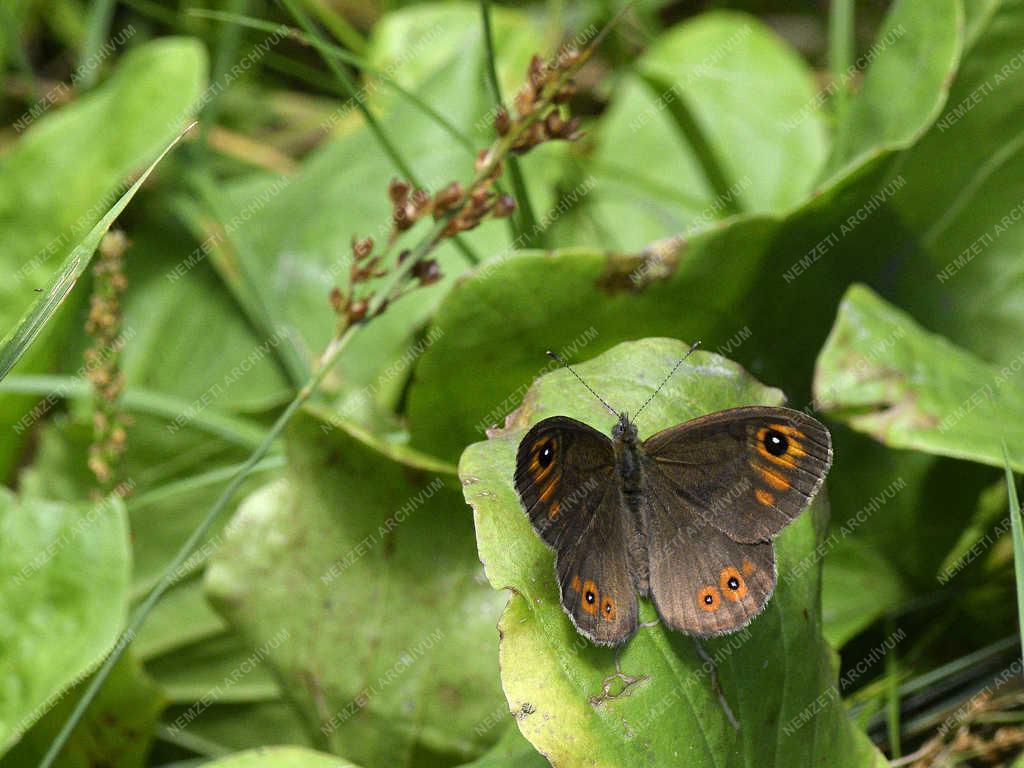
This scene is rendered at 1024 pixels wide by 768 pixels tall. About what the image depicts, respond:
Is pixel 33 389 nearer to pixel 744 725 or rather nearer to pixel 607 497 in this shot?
pixel 607 497

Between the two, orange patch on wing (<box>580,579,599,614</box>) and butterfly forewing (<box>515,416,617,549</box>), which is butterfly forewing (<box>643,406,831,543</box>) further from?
orange patch on wing (<box>580,579,599,614</box>)

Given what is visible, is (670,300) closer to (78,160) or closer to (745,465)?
(745,465)

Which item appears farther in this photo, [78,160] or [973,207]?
[78,160]

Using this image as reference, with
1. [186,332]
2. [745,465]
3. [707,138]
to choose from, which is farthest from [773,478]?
[186,332]

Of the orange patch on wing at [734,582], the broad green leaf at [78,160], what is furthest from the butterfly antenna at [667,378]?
the broad green leaf at [78,160]

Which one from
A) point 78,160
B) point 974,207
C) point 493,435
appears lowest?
point 974,207

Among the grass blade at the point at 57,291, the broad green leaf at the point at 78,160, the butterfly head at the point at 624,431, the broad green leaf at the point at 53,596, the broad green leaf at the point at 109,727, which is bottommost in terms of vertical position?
A: the broad green leaf at the point at 109,727

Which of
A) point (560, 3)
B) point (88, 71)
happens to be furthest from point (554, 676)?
point (560, 3)

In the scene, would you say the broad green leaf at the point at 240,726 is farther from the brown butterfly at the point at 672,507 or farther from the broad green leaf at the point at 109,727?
the brown butterfly at the point at 672,507
